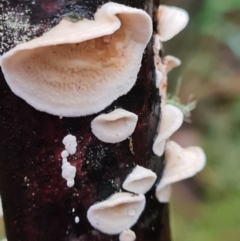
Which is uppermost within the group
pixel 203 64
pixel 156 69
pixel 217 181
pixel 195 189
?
pixel 156 69

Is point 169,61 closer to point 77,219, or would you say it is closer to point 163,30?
point 163,30

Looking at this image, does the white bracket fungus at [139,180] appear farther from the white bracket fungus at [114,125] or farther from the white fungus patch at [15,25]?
the white fungus patch at [15,25]

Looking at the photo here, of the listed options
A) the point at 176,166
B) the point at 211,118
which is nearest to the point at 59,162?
the point at 176,166

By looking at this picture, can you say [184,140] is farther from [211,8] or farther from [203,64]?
[211,8]

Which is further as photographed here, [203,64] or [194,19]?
Result: [203,64]

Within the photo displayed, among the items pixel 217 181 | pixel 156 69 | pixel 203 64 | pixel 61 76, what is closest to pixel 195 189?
pixel 217 181

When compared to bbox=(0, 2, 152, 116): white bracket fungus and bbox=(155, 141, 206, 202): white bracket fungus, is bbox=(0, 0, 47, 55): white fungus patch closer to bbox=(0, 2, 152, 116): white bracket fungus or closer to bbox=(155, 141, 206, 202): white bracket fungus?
bbox=(0, 2, 152, 116): white bracket fungus

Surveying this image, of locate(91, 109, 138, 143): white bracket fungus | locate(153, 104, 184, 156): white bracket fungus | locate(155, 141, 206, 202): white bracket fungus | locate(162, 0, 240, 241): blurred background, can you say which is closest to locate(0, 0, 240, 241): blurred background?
locate(162, 0, 240, 241): blurred background
